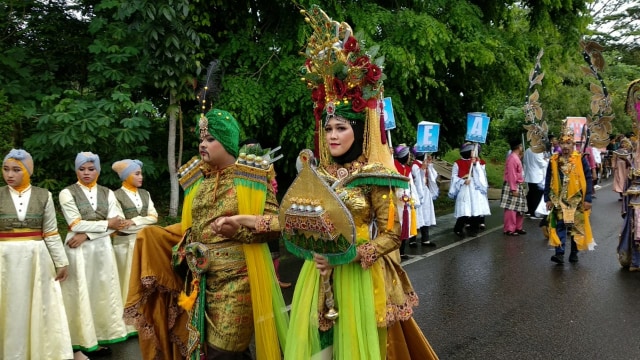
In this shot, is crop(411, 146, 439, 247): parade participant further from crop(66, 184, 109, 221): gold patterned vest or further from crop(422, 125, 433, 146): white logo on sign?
crop(66, 184, 109, 221): gold patterned vest

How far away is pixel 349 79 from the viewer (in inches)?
121

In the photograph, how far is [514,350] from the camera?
486cm

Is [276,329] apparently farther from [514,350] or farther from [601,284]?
[601,284]

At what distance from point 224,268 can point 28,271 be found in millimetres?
2144

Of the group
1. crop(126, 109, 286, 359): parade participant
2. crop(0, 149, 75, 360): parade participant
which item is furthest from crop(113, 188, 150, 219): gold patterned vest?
crop(126, 109, 286, 359): parade participant

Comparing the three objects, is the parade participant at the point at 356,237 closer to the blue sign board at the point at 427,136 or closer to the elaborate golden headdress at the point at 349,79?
the elaborate golden headdress at the point at 349,79

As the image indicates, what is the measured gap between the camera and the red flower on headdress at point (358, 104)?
9.94 feet

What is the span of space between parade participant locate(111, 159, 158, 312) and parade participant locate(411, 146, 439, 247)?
558 centimetres

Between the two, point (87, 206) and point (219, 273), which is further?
point (87, 206)

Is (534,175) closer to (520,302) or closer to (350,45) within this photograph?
(520,302)

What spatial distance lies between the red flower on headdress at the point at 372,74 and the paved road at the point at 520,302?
2868mm

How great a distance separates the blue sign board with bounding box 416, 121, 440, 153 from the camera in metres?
9.74

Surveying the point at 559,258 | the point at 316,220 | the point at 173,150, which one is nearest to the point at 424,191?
the point at 559,258

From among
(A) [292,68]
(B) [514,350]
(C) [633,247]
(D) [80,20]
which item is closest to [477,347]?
(B) [514,350]
